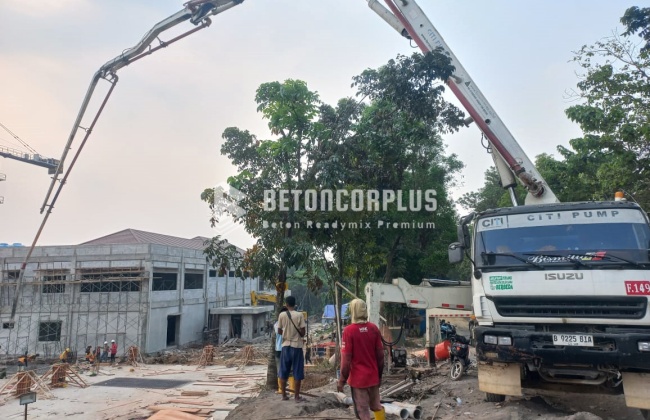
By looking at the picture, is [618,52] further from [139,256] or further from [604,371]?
[139,256]

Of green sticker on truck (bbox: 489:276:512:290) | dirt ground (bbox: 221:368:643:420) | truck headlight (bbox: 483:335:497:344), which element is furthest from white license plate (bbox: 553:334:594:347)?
dirt ground (bbox: 221:368:643:420)

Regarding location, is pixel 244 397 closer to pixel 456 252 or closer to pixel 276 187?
pixel 276 187

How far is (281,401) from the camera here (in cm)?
727

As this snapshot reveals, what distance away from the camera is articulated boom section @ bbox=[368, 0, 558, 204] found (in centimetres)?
A: 1063

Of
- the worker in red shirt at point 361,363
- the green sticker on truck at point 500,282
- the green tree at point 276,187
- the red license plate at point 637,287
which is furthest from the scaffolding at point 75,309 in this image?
the red license plate at point 637,287

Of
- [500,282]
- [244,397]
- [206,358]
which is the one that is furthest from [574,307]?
[206,358]

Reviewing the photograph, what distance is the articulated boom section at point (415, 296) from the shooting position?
328 inches

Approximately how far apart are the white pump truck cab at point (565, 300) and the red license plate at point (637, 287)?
1 centimetres

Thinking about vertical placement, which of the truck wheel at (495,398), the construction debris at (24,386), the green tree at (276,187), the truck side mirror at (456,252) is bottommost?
the construction debris at (24,386)

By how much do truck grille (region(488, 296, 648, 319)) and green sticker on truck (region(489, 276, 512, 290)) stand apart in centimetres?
→ 16

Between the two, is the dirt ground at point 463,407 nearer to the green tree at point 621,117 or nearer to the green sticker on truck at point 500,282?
the green sticker on truck at point 500,282

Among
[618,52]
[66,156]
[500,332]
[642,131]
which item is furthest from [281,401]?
[66,156]

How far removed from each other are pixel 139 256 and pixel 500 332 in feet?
82.1

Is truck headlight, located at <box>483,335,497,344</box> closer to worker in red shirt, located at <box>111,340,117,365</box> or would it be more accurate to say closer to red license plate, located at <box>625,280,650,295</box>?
red license plate, located at <box>625,280,650,295</box>
